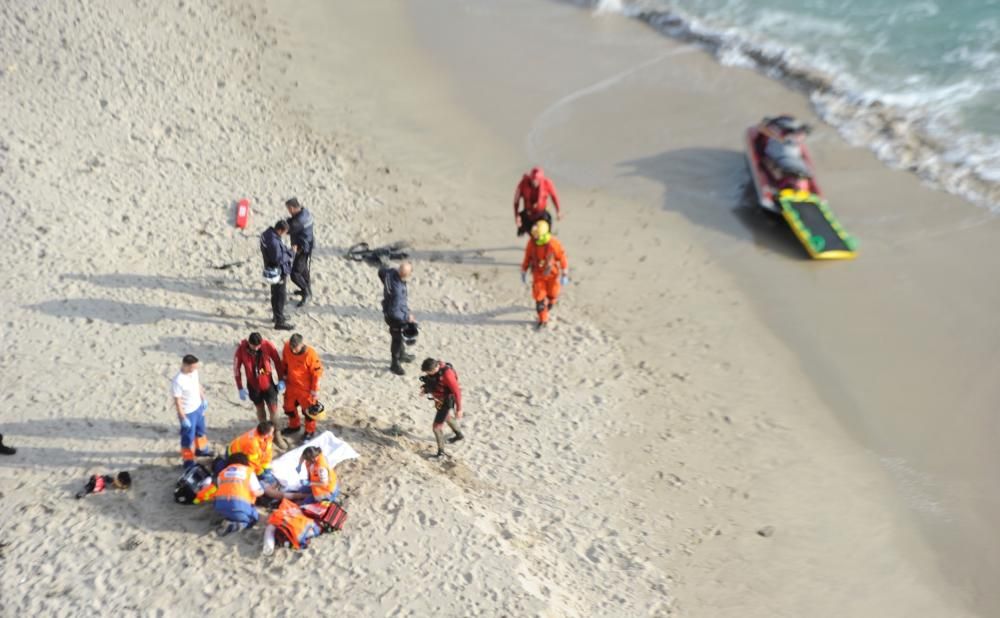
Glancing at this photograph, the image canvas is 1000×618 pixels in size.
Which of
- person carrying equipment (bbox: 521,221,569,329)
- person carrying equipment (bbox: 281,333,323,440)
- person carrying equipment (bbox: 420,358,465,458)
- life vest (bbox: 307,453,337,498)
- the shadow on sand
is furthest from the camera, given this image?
the shadow on sand

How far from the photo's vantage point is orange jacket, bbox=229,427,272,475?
9906 millimetres

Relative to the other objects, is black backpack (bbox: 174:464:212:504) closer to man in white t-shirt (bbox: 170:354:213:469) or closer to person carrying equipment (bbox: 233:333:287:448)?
man in white t-shirt (bbox: 170:354:213:469)

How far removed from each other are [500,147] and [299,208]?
5980 mm

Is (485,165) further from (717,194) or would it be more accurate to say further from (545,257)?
(545,257)

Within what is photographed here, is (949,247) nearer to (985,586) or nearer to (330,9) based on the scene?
(985,586)

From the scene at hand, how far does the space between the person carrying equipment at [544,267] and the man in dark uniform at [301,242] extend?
307 centimetres

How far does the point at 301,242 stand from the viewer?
13.0m

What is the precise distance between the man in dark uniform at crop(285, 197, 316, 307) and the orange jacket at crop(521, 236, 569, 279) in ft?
10.2

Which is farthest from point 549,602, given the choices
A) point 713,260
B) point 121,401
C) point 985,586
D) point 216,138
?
point 216,138

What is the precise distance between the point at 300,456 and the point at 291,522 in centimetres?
106

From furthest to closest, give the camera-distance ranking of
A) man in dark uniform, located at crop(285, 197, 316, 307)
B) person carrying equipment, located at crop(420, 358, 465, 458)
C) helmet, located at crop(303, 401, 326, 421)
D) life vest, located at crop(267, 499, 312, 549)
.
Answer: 1. man in dark uniform, located at crop(285, 197, 316, 307)
2. helmet, located at crop(303, 401, 326, 421)
3. person carrying equipment, located at crop(420, 358, 465, 458)
4. life vest, located at crop(267, 499, 312, 549)

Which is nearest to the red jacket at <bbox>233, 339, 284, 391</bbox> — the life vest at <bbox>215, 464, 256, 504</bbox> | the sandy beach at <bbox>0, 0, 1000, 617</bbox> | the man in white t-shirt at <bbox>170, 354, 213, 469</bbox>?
the man in white t-shirt at <bbox>170, 354, 213, 469</bbox>

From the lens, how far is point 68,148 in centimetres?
1602

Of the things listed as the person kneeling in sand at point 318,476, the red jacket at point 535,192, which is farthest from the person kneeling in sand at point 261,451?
the red jacket at point 535,192
